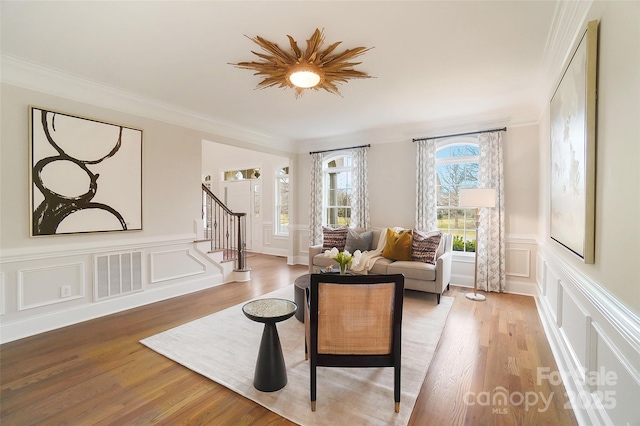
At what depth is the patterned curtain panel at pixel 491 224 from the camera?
14.4 feet

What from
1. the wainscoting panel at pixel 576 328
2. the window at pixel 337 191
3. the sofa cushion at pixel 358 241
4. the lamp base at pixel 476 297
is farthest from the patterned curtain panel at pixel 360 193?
the wainscoting panel at pixel 576 328

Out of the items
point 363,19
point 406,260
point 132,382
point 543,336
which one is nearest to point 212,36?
point 363,19

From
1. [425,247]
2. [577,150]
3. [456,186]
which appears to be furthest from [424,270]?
[577,150]

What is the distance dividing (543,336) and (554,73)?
8.57ft

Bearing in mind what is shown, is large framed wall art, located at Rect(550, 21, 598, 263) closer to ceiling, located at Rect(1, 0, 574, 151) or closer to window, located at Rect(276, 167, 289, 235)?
ceiling, located at Rect(1, 0, 574, 151)

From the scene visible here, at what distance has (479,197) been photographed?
400 centimetres

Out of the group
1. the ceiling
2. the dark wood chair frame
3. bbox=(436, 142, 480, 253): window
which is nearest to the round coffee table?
the dark wood chair frame

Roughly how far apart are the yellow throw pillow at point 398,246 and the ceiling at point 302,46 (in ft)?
6.24

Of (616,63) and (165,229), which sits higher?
(616,63)

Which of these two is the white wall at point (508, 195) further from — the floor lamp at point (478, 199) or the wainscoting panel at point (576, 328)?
the wainscoting panel at point (576, 328)

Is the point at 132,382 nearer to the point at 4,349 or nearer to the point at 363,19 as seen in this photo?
the point at 4,349

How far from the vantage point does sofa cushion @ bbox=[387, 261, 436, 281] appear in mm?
3896

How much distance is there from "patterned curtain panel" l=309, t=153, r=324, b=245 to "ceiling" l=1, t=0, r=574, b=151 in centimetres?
196

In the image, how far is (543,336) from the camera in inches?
115
